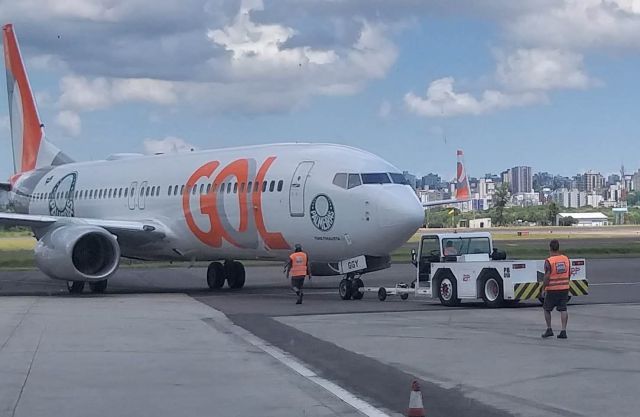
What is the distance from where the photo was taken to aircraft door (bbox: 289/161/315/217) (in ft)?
87.1

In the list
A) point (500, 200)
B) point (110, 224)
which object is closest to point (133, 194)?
point (110, 224)

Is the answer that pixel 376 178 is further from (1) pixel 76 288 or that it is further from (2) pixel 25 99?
(2) pixel 25 99

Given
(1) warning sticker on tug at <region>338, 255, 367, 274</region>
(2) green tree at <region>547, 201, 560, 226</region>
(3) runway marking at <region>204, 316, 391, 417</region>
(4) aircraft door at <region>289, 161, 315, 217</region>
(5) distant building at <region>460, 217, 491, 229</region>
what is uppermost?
(2) green tree at <region>547, 201, 560, 226</region>

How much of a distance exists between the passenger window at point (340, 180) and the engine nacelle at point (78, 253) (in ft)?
21.7

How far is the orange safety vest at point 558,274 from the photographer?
57.0ft

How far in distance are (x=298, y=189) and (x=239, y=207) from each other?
90.6 inches

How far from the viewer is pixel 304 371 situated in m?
13.8

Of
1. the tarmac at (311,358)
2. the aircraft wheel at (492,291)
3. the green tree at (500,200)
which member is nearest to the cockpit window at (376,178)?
the tarmac at (311,358)

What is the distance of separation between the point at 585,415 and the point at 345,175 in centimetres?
1597

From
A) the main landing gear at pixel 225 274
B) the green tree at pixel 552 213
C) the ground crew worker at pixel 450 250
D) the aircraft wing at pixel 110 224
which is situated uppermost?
the green tree at pixel 552 213

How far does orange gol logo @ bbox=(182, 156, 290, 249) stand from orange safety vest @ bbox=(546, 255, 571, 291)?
34.8 feet

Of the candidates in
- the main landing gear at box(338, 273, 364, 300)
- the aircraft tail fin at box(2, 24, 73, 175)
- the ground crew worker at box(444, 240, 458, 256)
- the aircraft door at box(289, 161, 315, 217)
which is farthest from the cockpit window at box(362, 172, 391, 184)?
the aircraft tail fin at box(2, 24, 73, 175)

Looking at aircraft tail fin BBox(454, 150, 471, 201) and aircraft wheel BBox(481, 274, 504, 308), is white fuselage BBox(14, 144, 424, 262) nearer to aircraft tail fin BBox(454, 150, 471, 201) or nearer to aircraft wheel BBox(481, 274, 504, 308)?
aircraft wheel BBox(481, 274, 504, 308)

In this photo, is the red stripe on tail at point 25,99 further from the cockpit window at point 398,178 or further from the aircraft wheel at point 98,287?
the cockpit window at point 398,178
